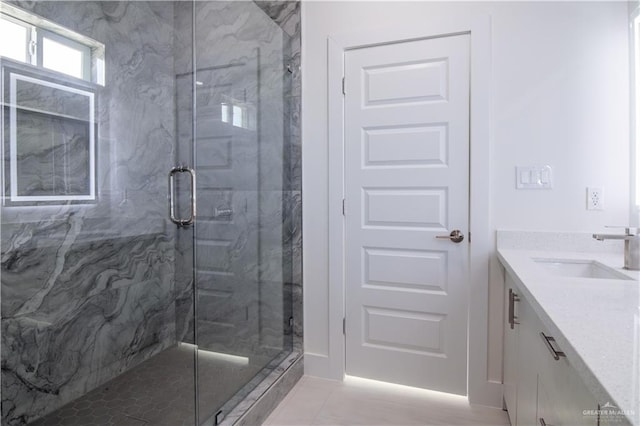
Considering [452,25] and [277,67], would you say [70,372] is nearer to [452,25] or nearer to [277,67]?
[277,67]

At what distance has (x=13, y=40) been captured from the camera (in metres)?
1.66

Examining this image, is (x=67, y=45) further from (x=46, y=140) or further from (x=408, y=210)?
(x=408, y=210)

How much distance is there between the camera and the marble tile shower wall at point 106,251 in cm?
173

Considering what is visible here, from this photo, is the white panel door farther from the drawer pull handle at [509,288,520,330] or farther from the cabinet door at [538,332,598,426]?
the cabinet door at [538,332,598,426]

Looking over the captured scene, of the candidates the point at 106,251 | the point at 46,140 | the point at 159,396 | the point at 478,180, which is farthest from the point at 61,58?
the point at 478,180

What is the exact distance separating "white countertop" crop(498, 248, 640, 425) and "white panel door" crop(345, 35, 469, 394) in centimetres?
74

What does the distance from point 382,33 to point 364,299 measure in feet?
5.29

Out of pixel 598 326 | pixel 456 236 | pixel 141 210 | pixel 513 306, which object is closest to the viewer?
pixel 598 326

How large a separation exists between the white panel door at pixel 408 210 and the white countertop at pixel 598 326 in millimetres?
736

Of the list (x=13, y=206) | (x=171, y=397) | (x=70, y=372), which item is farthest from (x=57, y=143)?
(x=171, y=397)

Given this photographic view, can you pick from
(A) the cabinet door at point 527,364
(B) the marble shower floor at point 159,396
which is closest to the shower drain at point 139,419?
(B) the marble shower floor at point 159,396

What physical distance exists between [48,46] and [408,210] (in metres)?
2.11

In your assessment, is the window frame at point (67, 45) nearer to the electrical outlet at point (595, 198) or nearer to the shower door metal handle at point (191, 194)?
the shower door metal handle at point (191, 194)

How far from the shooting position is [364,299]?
7.33 feet
